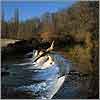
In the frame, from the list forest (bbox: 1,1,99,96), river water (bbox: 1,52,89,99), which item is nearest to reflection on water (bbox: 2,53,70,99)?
river water (bbox: 1,52,89,99)

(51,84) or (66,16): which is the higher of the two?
(66,16)

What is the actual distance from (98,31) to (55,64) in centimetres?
37

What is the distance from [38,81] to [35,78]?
3 centimetres

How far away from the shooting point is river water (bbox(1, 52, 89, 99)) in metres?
6.18

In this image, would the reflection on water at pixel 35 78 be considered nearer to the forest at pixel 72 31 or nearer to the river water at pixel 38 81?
the river water at pixel 38 81

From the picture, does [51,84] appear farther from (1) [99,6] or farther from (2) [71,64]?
(1) [99,6]

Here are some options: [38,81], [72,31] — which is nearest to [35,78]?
[38,81]

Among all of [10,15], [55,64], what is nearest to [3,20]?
[10,15]

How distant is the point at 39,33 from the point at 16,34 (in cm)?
16

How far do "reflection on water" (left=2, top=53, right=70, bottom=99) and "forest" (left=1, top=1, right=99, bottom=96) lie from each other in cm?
11

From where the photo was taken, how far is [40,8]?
244 inches

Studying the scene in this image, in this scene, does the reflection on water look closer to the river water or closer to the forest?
the river water

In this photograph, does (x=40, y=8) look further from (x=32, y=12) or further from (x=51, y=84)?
(x=51, y=84)

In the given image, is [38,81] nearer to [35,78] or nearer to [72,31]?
[35,78]
